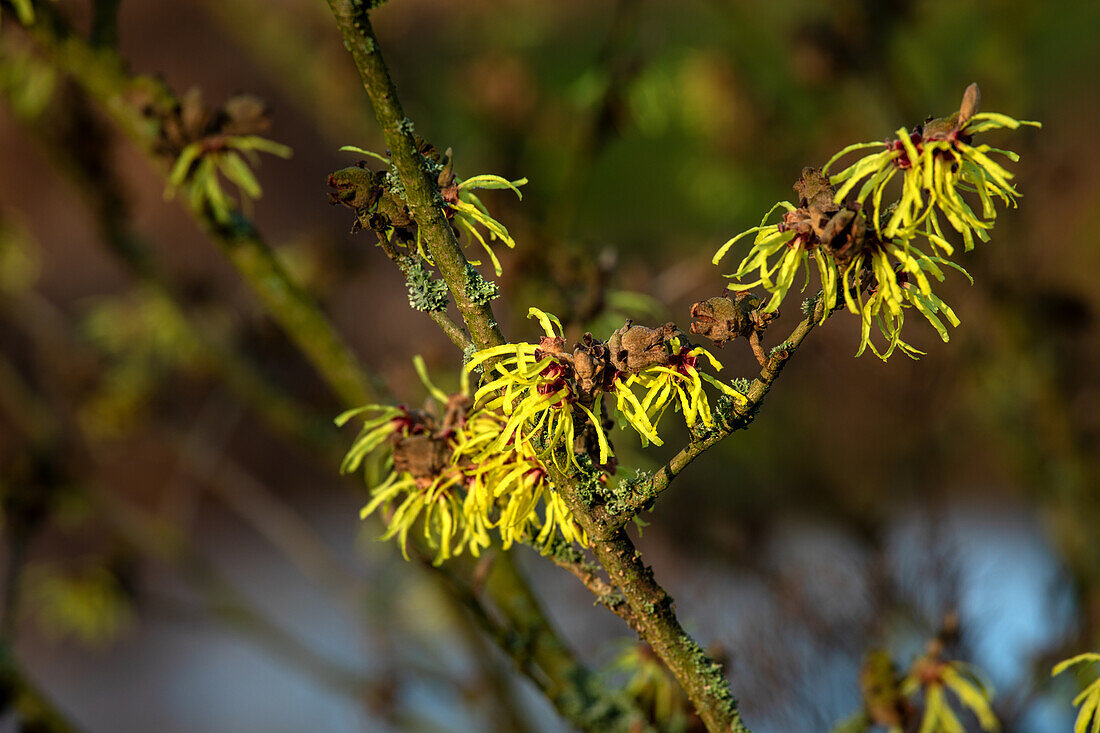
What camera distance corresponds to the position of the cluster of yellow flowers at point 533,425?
0.36 meters

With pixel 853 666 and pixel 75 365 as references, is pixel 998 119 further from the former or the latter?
pixel 75 365

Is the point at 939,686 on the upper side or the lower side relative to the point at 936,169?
lower

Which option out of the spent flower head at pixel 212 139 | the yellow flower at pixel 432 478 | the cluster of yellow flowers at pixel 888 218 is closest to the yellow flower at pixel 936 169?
the cluster of yellow flowers at pixel 888 218

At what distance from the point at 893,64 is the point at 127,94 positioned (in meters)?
1.09

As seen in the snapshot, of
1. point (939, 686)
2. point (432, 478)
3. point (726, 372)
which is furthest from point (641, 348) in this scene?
point (726, 372)

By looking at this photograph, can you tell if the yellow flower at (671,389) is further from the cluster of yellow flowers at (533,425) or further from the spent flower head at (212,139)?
the spent flower head at (212,139)

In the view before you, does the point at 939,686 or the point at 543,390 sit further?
the point at 939,686

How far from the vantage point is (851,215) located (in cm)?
33

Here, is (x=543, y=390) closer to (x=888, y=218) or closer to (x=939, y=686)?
(x=888, y=218)

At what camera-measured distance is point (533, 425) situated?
1.29 ft

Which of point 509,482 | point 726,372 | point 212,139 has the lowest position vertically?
point 509,482

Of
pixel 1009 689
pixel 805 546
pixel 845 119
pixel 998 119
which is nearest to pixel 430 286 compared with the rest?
pixel 998 119

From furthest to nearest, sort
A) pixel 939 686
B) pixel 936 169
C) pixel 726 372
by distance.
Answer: pixel 726 372, pixel 939 686, pixel 936 169

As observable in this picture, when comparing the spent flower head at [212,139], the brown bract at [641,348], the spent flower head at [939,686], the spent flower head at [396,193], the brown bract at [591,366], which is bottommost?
the spent flower head at [939,686]
